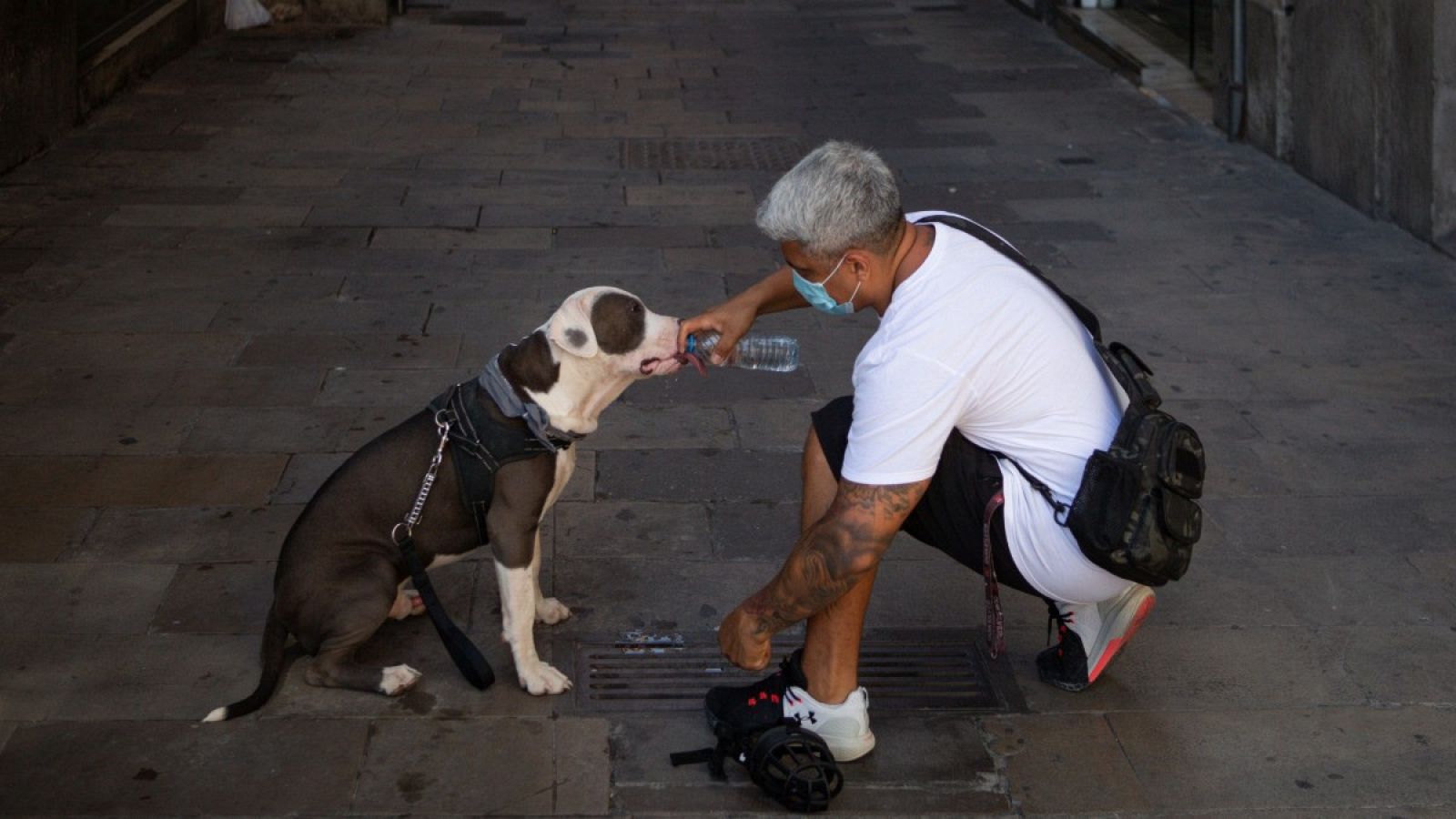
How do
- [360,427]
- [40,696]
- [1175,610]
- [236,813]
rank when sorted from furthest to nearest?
[360,427], [1175,610], [40,696], [236,813]

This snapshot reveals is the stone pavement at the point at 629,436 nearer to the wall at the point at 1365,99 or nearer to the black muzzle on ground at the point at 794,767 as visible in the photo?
the black muzzle on ground at the point at 794,767

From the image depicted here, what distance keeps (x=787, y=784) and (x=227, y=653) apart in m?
1.62

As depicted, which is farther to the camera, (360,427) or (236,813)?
(360,427)

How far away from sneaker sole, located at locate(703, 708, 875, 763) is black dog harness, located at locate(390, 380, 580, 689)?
681 millimetres

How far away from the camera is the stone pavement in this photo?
3.82m

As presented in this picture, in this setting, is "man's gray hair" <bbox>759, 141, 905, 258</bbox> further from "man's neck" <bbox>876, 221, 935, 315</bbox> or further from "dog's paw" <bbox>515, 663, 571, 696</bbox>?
"dog's paw" <bbox>515, 663, 571, 696</bbox>

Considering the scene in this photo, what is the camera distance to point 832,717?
3.77 metres

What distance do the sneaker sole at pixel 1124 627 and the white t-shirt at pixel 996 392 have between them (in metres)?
0.21

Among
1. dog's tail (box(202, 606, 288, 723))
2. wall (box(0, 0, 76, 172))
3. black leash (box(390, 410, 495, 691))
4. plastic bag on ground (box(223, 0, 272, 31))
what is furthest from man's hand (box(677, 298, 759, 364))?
plastic bag on ground (box(223, 0, 272, 31))

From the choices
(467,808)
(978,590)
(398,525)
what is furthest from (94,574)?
(978,590)

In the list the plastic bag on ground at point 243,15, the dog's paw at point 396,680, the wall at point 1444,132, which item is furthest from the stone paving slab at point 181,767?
the plastic bag on ground at point 243,15

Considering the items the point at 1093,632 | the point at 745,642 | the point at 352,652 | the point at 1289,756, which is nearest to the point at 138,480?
A: the point at 352,652

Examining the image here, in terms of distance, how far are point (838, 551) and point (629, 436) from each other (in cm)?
245

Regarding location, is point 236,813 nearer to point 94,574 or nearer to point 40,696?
point 40,696
